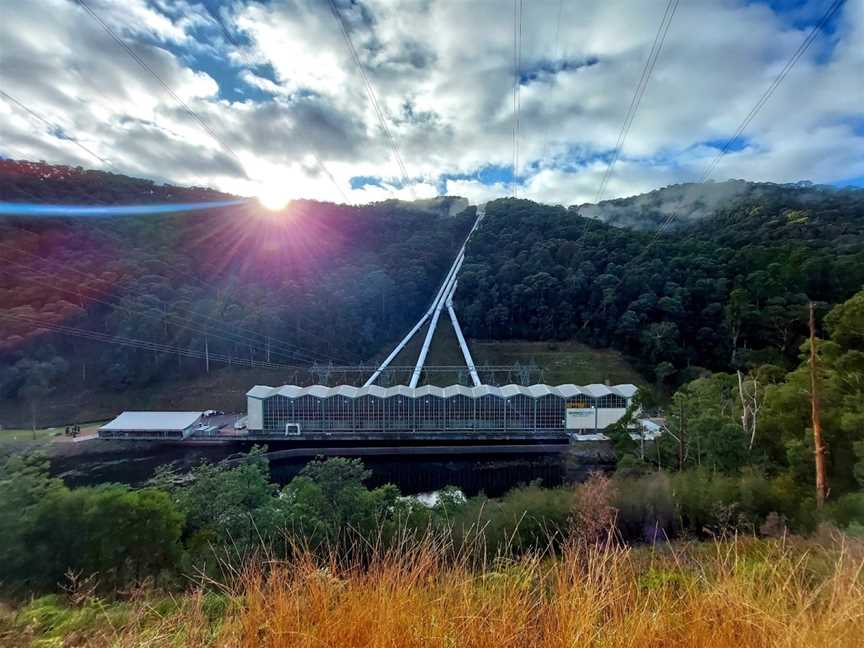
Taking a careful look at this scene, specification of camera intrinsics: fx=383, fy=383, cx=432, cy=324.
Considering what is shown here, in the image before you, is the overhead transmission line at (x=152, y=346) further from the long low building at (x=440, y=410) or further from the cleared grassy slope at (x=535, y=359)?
the cleared grassy slope at (x=535, y=359)

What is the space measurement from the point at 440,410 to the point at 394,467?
3.94 meters

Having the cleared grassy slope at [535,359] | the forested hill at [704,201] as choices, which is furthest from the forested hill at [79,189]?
the forested hill at [704,201]

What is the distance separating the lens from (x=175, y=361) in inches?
1016

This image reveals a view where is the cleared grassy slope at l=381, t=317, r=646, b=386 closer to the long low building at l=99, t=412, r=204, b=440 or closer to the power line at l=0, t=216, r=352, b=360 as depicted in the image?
the power line at l=0, t=216, r=352, b=360

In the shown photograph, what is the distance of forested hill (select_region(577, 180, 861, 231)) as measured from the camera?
1537 inches

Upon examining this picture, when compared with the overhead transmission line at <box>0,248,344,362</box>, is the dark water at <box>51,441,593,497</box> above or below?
below

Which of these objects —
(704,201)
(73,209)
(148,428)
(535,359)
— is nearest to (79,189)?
(148,428)

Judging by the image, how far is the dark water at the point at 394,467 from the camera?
14945 millimetres

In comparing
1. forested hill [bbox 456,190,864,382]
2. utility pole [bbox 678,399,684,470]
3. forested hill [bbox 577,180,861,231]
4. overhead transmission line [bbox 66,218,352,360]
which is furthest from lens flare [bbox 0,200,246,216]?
forested hill [bbox 577,180,861,231]

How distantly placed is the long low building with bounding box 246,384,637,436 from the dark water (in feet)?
6.16

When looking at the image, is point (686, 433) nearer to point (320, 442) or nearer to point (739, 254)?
point (320, 442)

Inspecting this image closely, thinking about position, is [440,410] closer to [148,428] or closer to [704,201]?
[148,428]

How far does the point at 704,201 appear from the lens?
154 feet

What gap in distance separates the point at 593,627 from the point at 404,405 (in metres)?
18.6
